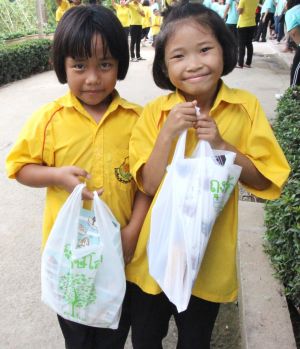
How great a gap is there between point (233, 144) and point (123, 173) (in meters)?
0.40

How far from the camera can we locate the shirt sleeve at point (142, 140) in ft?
4.50

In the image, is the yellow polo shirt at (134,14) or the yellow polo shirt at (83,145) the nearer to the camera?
the yellow polo shirt at (83,145)

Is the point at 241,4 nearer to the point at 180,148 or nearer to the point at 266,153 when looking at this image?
the point at 266,153

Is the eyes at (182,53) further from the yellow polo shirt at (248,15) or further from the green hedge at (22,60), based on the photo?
the yellow polo shirt at (248,15)

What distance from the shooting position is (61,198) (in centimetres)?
150

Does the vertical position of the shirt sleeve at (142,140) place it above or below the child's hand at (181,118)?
below

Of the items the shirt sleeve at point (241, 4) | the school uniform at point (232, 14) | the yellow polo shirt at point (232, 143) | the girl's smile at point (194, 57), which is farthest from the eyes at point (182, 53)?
the school uniform at point (232, 14)

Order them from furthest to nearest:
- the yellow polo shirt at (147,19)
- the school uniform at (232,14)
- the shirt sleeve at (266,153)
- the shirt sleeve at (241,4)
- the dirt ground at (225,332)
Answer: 1. the yellow polo shirt at (147,19)
2. the school uniform at (232,14)
3. the shirt sleeve at (241,4)
4. the dirt ground at (225,332)
5. the shirt sleeve at (266,153)

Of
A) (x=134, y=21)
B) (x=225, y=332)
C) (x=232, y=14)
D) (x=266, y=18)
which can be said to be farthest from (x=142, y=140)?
(x=266, y=18)

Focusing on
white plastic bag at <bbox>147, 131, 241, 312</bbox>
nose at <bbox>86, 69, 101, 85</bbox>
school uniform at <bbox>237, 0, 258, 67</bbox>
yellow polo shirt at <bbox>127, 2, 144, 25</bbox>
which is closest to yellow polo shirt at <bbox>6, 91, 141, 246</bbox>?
nose at <bbox>86, 69, 101, 85</bbox>

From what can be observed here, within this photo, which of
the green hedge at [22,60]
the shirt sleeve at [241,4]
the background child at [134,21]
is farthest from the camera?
the background child at [134,21]

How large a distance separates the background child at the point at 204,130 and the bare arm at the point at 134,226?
0.03 m

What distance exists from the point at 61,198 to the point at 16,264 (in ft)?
5.03

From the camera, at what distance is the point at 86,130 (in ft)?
4.72
